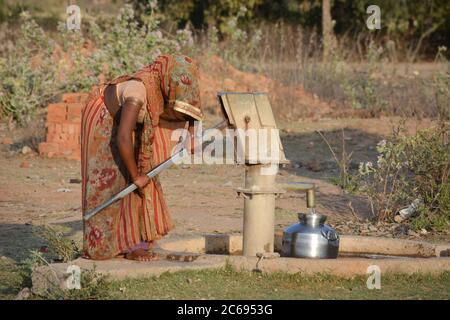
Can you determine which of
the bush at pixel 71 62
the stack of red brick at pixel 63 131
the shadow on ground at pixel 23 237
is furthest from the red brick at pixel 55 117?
the shadow on ground at pixel 23 237

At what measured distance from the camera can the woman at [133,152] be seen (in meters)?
5.15

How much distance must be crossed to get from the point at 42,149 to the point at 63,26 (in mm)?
2147

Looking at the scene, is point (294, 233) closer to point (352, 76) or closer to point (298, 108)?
point (298, 108)

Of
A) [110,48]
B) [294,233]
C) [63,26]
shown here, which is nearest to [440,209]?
[294,233]

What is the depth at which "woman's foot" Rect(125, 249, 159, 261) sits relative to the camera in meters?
5.29

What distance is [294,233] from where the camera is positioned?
5.44 meters

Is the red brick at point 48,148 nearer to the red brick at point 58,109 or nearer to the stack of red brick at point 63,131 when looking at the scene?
the stack of red brick at point 63,131

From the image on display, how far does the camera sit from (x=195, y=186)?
9078mm

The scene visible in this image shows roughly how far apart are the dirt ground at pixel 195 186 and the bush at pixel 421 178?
11.7 inches

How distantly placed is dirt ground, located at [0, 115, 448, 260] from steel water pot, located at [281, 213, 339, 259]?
1574 millimetres

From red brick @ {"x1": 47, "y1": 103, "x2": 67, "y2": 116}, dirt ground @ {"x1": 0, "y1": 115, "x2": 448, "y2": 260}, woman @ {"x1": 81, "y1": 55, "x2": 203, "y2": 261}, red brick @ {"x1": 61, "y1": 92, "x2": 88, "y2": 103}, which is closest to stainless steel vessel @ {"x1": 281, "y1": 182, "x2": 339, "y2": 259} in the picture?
woman @ {"x1": 81, "y1": 55, "x2": 203, "y2": 261}

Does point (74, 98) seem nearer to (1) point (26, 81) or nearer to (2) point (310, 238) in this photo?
(1) point (26, 81)

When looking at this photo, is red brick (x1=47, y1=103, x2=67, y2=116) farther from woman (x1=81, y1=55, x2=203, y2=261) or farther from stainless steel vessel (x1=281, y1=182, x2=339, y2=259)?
stainless steel vessel (x1=281, y1=182, x2=339, y2=259)

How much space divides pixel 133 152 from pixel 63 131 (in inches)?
217
